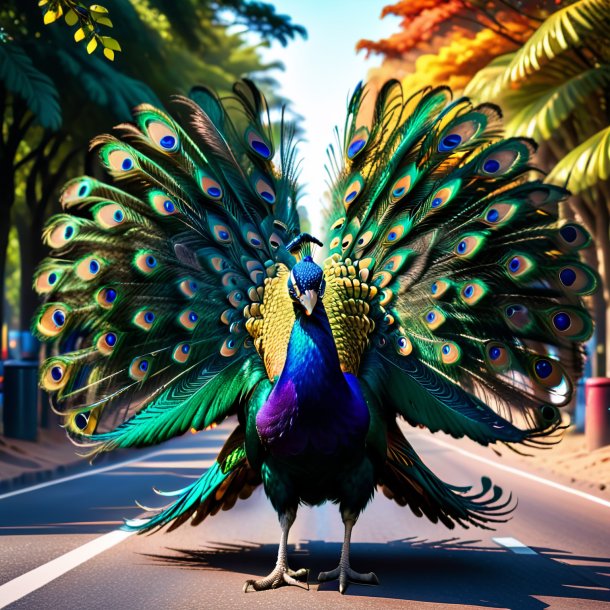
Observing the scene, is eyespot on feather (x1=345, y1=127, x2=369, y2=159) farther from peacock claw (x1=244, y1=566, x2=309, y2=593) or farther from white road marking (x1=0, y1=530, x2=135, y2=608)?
white road marking (x1=0, y1=530, x2=135, y2=608)

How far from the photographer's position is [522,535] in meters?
9.37

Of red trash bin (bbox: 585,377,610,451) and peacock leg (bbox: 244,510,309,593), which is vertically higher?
red trash bin (bbox: 585,377,610,451)

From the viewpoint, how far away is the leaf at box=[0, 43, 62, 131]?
623 inches

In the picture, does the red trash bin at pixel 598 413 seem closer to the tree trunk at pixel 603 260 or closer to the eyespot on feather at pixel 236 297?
the tree trunk at pixel 603 260

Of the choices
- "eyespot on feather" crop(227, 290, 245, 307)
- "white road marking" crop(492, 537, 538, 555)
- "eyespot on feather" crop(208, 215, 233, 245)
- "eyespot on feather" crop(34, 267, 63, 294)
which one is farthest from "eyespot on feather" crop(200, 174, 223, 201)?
"white road marking" crop(492, 537, 538, 555)

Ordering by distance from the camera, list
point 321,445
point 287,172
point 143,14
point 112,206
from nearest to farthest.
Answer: point 321,445 → point 112,206 → point 287,172 → point 143,14

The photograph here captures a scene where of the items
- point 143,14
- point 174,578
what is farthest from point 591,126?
point 174,578

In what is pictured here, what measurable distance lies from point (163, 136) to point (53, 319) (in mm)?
1655

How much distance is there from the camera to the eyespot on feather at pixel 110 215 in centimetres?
770

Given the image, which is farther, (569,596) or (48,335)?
(48,335)

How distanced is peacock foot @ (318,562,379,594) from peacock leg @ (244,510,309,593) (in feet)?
0.45

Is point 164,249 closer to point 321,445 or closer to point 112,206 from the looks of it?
point 112,206

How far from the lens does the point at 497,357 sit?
7.41 meters

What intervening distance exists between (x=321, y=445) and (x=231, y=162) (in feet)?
9.24
